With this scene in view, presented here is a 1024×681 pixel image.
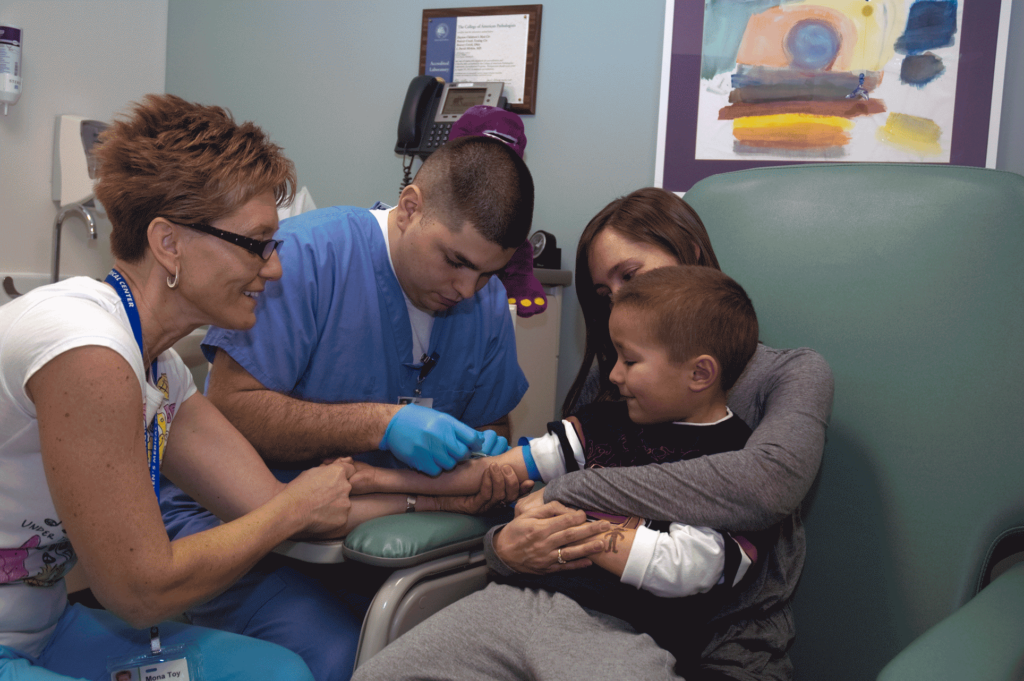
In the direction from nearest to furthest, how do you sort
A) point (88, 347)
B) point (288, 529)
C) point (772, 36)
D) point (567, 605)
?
point (88, 347) → point (567, 605) → point (288, 529) → point (772, 36)

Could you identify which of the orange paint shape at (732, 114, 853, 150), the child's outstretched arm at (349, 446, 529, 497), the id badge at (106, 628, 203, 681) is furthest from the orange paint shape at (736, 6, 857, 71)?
the id badge at (106, 628, 203, 681)

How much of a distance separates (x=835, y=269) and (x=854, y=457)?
0.30m

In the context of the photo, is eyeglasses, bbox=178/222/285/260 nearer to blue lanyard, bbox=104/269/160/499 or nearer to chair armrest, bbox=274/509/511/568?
blue lanyard, bbox=104/269/160/499

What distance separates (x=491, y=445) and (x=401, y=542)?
350 millimetres

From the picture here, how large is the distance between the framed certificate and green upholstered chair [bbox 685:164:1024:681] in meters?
1.45

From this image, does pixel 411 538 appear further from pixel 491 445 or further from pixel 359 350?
pixel 359 350

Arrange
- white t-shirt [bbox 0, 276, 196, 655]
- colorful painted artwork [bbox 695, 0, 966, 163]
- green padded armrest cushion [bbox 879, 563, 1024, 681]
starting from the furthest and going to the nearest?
colorful painted artwork [bbox 695, 0, 966, 163], white t-shirt [bbox 0, 276, 196, 655], green padded armrest cushion [bbox 879, 563, 1024, 681]

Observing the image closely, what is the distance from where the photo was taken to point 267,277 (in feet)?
3.34

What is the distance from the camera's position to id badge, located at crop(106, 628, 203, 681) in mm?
922

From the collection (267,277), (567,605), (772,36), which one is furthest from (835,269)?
(772,36)

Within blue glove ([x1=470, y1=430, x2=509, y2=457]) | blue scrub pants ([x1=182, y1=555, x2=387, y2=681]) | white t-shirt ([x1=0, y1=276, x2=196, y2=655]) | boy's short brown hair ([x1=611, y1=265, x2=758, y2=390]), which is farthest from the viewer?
blue glove ([x1=470, y1=430, x2=509, y2=457])

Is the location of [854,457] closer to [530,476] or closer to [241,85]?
[530,476]

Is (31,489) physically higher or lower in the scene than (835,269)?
lower

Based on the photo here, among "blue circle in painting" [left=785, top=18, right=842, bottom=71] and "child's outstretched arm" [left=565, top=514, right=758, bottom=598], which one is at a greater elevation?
"blue circle in painting" [left=785, top=18, right=842, bottom=71]
